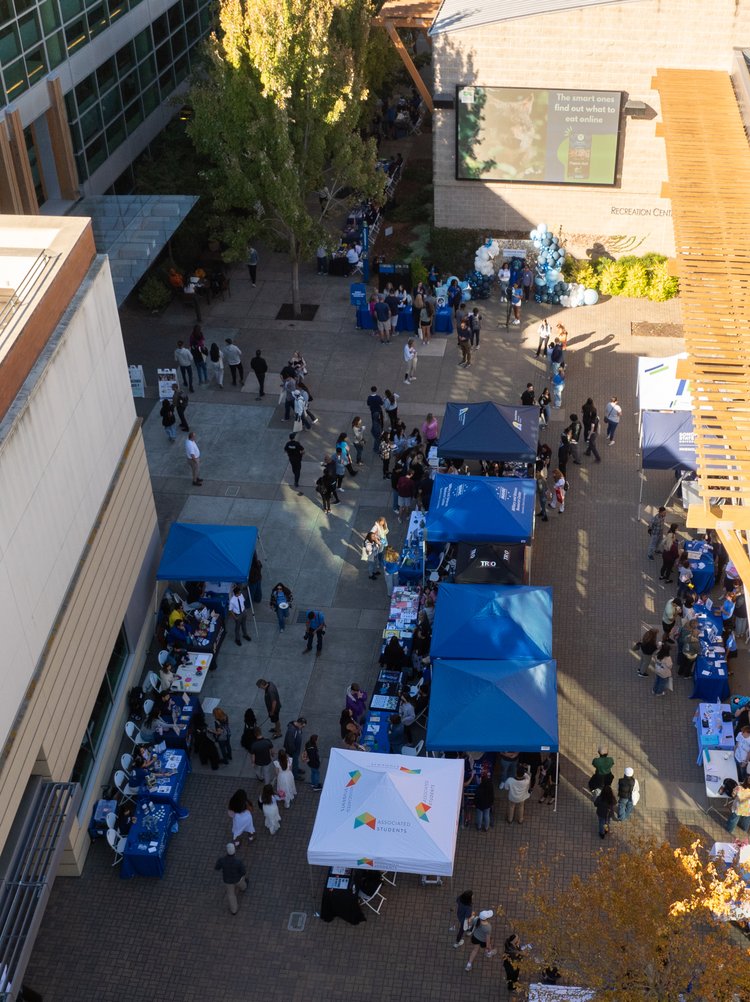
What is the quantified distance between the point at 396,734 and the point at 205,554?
540 cm

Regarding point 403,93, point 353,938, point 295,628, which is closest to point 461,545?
point 295,628

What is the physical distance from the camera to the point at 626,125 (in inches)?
1257

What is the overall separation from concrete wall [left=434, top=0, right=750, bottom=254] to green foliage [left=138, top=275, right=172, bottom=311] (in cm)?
872

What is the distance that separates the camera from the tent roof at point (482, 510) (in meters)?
22.2

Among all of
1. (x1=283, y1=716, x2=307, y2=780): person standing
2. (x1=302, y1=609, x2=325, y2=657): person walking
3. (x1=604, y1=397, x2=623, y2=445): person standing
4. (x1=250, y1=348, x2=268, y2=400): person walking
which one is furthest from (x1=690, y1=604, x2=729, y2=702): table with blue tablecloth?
(x1=250, y1=348, x2=268, y2=400): person walking

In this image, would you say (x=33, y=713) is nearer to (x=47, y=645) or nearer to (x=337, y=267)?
(x=47, y=645)

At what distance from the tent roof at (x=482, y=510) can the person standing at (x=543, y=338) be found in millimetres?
7880

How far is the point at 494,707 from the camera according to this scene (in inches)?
A: 724

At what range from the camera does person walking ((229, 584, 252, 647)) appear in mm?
21609

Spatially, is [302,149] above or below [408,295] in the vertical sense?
above

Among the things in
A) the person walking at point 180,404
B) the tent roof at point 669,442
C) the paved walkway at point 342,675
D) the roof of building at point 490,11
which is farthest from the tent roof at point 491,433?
the roof of building at point 490,11

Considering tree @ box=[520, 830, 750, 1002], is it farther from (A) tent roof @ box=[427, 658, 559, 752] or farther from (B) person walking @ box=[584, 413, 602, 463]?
(B) person walking @ box=[584, 413, 602, 463]

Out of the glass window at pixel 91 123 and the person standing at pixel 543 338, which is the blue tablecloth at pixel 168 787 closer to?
the person standing at pixel 543 338

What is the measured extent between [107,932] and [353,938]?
376 centimetres
